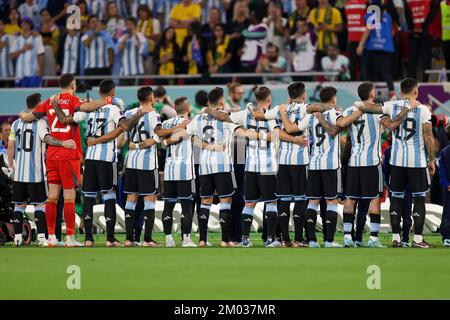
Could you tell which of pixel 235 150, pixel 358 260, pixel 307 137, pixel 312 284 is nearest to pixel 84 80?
pixel 235 150

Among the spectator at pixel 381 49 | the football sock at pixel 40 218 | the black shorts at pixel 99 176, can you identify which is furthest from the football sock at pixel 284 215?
the spectator at pixel 381 49

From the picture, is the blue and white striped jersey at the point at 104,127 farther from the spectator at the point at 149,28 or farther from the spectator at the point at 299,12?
the spectator at the point at 149,28

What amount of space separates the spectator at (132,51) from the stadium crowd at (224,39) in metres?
0.02

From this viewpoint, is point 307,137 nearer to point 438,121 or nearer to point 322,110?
point 322,110

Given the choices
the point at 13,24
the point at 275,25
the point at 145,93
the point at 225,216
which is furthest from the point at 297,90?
the point at 13,24

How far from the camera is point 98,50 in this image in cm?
2912

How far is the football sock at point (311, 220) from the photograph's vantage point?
61.2 ft

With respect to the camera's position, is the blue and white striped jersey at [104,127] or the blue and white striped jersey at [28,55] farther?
the blue and white striped jersey at [28,55]

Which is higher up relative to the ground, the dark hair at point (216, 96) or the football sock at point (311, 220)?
the dark hair at point (216, 96)

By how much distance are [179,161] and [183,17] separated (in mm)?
10302

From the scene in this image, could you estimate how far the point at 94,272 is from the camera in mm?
14641

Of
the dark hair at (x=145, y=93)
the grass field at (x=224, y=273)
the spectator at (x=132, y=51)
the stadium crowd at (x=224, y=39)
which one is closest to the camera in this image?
the grass field at (x=224, y=273)

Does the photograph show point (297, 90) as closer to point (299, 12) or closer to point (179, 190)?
point (179, 190)

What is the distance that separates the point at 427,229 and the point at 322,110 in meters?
6.16
